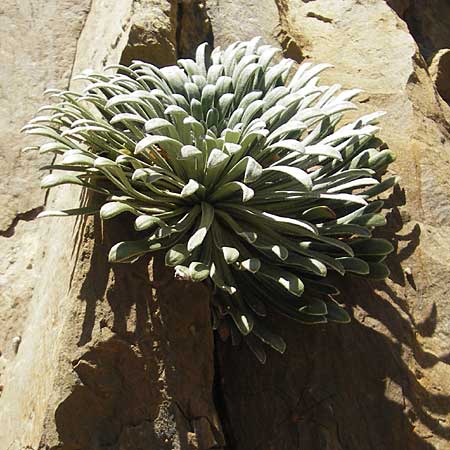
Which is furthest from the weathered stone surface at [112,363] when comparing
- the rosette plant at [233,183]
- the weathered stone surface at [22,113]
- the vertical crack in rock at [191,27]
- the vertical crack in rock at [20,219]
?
the vertical crack in rock at [191,27]

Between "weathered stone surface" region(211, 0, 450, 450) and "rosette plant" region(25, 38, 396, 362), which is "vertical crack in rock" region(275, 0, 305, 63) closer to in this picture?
"weathered stone surface" region(211, 0, 450, 450)

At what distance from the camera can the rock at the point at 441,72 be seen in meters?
5.67

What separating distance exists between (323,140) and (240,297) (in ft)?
2.50

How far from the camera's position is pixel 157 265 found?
10.4ft

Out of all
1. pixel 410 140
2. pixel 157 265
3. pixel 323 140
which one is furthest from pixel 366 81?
pixel 157 265

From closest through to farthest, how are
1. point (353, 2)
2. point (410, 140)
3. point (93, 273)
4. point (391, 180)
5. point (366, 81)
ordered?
point (93, 273) < point (391, 180) < point (410, 140) < point (366, 81) < point (353, 2)

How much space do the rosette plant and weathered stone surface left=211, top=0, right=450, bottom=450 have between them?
18 cm

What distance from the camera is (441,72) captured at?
5.71 metres

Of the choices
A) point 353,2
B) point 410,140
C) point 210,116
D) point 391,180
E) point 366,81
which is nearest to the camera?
point 210,116

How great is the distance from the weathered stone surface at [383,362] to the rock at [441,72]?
1632 millimetres

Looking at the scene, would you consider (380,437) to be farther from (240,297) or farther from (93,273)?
(93,273)

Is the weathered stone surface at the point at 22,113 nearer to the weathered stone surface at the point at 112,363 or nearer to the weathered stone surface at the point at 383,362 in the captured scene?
the weathered stone surface at the point at 112,363

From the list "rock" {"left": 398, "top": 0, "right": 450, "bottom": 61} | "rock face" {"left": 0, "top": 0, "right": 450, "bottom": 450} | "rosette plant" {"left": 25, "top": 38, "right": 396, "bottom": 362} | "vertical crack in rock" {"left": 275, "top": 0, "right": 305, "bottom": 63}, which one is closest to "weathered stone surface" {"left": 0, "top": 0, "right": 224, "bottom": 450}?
"rock face" {"left": 0, "top": 0, "right": 450, "bottom": 450}

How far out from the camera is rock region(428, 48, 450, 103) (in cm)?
567
